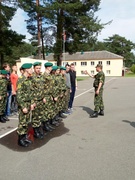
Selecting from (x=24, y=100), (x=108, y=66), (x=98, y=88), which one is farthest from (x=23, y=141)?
(x=108, y=66)

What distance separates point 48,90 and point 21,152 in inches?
75.4

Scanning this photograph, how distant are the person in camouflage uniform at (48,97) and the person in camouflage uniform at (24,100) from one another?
2.97ft

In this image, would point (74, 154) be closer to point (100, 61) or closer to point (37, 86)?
point (37, 86)

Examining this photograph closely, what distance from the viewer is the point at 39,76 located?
16.5ft

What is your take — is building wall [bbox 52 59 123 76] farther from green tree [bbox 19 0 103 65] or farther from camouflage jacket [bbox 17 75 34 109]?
camouflage jacket [bbox 17 75 34 109]

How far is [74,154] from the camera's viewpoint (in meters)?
4.12

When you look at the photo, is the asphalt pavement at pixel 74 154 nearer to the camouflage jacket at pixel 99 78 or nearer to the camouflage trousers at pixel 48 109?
the camouflage trousers at pixel 48 109

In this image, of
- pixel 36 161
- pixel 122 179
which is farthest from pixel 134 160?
pixel 36 161

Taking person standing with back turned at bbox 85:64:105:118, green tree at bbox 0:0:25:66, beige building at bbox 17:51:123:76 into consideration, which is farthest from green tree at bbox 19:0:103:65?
beige building at bbox 17:51:123:76

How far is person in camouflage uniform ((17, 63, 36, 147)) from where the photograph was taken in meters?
4.41

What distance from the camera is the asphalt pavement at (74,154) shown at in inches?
133

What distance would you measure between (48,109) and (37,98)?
83 cm

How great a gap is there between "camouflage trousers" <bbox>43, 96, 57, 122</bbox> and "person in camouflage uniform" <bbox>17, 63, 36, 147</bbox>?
869 mm

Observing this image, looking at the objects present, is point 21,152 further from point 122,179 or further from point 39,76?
point 122,179
